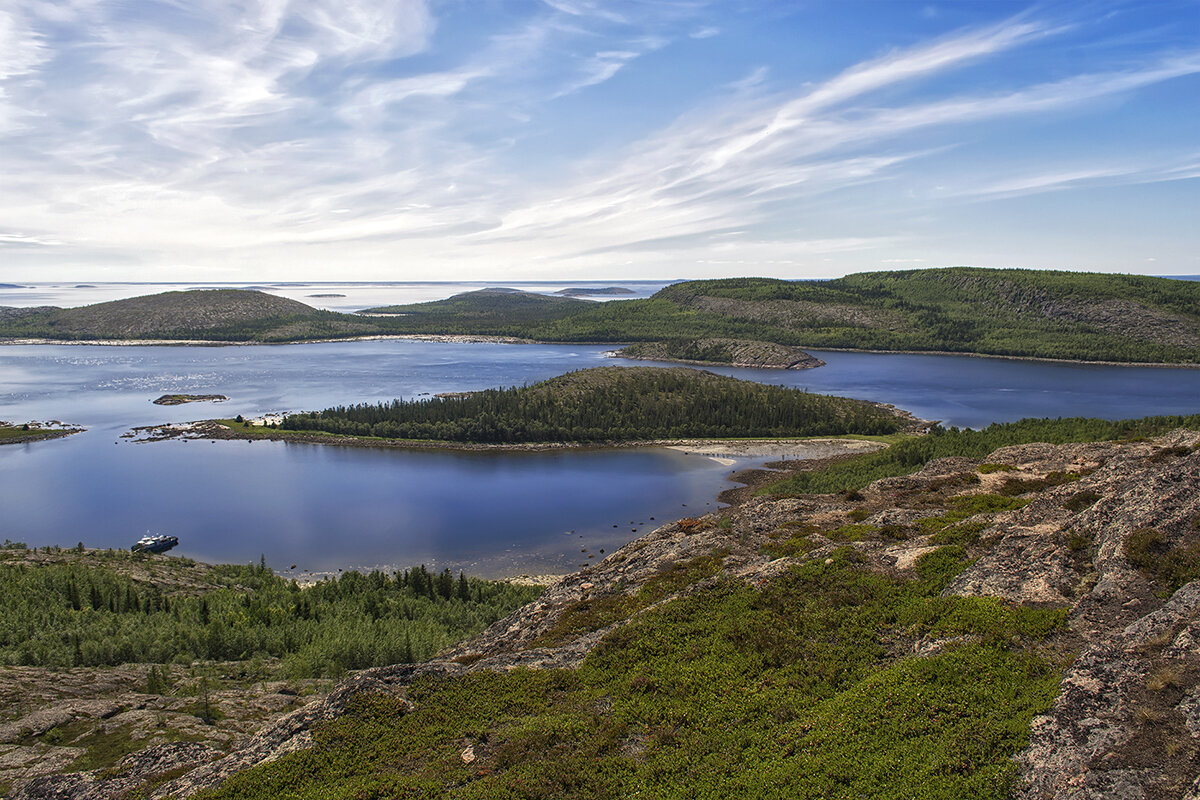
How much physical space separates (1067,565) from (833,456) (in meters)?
Result: 70.1

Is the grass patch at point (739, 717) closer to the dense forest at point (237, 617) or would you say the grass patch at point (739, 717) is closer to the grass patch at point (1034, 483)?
the grass patch at point (1034, 483)

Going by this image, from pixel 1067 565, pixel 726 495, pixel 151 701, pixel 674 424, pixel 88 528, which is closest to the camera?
pixel 1067 565

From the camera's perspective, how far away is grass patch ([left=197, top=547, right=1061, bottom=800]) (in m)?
12.2

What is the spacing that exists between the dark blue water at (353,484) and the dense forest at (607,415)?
730 cm

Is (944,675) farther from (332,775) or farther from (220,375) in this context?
(220,375)

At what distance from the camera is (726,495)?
68938 mm

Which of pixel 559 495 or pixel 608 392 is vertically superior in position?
pixel 608 392

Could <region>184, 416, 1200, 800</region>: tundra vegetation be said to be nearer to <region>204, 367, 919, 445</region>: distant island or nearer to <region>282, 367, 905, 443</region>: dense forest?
<region>204, 367, 919, 445</region>: distant island

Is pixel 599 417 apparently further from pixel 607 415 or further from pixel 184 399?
pixel 184 399

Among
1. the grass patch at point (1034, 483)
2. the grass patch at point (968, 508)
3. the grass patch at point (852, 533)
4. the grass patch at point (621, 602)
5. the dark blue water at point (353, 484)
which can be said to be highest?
the grass patch at point (1034, 483)

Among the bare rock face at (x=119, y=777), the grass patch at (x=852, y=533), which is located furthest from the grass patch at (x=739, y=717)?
the grass patch at (x=852, y=533)

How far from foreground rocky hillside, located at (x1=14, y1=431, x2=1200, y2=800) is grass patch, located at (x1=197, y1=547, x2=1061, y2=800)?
0.05 metres

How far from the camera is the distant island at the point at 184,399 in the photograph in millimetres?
126688

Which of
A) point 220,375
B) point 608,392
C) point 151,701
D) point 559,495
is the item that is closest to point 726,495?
point 559,495
